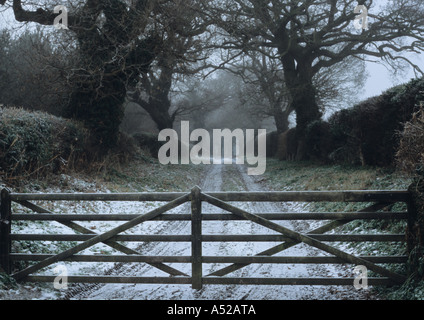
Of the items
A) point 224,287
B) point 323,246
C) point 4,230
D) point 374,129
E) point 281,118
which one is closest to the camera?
point 323,246

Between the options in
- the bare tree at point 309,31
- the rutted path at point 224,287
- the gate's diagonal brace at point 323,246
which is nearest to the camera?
the gate's diagonal brace at point 323,246

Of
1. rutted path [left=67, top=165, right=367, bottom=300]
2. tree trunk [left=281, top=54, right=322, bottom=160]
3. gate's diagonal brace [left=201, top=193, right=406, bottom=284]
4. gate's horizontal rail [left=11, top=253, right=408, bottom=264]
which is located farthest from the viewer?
tree trunk [left=281, top=54, right=322, bottom=160]

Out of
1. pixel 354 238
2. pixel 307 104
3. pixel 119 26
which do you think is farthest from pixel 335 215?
pixel 307 104

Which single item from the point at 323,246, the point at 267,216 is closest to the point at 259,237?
the point at 267,216

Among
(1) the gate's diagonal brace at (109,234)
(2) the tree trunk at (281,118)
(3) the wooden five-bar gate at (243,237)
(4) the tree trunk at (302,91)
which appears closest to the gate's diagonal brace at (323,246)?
(3) the wooden five-bar gate at (243,237)

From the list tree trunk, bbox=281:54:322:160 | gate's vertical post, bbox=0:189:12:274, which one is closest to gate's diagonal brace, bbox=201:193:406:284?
gate's vertical post, bbox=0:189:12:274

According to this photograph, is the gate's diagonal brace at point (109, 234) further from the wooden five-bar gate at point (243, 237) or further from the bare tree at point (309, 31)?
the bare tree at point (309, 31)

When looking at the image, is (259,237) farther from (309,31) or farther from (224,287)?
(309,31)

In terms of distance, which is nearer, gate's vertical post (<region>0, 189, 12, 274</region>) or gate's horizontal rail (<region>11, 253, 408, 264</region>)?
gate's horizontal rail (<region>11, 253, 408, 264</region>)

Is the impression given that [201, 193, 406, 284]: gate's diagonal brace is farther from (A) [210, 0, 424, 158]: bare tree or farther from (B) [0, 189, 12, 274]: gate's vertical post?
(A) [210, 0, 424, 158]: bare tree

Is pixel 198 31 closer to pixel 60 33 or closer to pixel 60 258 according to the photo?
pixel 60 33
